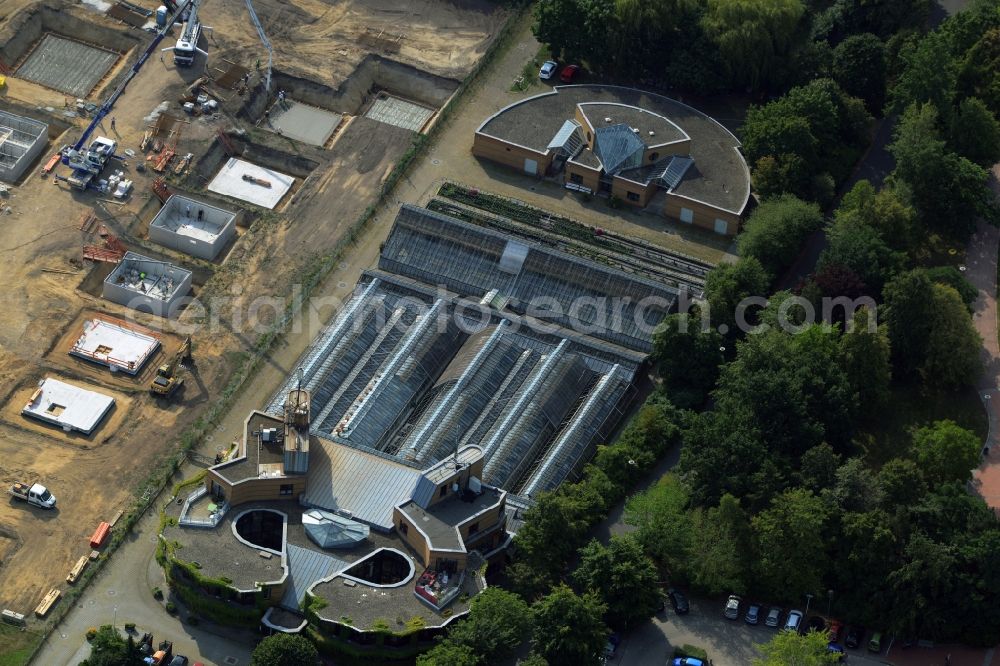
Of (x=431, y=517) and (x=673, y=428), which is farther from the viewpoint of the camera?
(x=673, y=428)

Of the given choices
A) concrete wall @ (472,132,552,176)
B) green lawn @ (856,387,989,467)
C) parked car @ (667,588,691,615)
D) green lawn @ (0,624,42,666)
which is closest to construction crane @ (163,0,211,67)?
concrete wall @ (472,132,552,176)

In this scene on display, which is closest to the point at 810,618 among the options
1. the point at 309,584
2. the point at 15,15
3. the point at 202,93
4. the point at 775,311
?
the point at 775,311

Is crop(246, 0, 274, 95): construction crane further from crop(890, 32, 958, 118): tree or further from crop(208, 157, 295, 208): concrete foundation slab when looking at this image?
crop(890, 32, 958, 118): tree

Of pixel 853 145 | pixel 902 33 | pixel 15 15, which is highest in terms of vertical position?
pixel 902 33

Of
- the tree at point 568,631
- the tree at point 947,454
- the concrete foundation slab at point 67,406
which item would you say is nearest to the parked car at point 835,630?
the tree at point 947,454

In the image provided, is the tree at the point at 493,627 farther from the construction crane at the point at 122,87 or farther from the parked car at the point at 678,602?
the construction crane at the point at 122,87

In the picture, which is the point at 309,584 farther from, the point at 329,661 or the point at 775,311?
the point at 775,311
